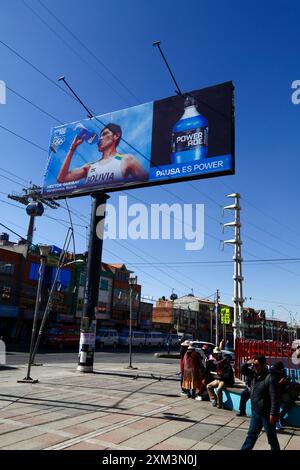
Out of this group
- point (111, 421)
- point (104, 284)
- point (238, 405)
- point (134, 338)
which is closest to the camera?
point (111, 421)

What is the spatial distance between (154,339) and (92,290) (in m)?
41.2

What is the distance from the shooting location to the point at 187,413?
33.3 feet

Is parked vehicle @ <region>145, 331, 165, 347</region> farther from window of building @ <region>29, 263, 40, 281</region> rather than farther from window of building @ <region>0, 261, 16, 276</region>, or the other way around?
window of building @ <region>0, 261, 16, 276</region>

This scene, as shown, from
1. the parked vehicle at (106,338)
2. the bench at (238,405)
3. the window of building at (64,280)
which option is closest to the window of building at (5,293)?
the window of building at (64,280)

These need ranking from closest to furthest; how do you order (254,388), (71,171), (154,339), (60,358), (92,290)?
(254,388)
(92,290)
(71,171)
(60,358)
(154,339)

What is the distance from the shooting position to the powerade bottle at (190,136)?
1878 centimetres

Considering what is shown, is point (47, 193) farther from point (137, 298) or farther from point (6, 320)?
point (137, 298)

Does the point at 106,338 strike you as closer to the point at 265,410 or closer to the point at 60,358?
the point at 60,358

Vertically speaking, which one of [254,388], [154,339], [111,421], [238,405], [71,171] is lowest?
[111,421]

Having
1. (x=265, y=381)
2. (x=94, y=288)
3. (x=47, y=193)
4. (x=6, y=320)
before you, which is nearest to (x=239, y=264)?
(x=94, y=288)

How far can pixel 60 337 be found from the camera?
40031 millimetres

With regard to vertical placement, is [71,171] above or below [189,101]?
below

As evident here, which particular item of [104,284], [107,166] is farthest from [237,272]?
[104,284]
